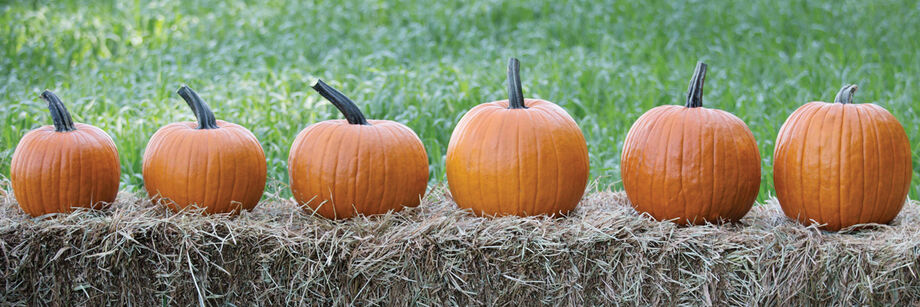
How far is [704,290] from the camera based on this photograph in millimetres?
2688

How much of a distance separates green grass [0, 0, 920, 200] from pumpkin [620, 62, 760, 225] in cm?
146

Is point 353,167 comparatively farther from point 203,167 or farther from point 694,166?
point 694,166

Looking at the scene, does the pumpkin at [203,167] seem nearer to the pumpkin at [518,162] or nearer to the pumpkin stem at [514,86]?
the pumpkin at [518,162]

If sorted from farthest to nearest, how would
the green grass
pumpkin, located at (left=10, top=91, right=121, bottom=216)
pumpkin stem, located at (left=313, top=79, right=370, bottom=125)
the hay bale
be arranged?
the green grass
pumpkin stem, located at (left=313, top=79, right=370, bottom=125)
pumpkin, located at (left=10, top=91, right=121, bottom=216)
the hay bale

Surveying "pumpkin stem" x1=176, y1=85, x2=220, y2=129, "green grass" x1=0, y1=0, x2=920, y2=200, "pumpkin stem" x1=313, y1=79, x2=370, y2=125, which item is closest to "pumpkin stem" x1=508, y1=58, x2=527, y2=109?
"pumpkin stem" x1=313, y1=79, x2=370, y2=125

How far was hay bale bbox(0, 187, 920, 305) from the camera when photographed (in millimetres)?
2656

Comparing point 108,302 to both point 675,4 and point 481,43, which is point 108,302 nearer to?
point 481,43

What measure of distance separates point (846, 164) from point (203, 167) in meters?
2.45

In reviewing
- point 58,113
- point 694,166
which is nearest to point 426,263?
point 694,166

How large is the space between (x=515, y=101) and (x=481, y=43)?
16.2ft

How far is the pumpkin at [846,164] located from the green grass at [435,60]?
4.50 feet

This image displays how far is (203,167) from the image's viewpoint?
2926mm

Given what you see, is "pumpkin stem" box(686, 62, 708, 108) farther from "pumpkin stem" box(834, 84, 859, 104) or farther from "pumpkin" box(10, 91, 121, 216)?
"pumpkin" box(10, 91, 121, 216)

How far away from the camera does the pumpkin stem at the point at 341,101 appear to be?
3039 millimetres
